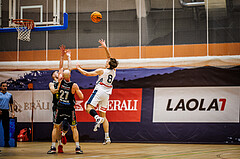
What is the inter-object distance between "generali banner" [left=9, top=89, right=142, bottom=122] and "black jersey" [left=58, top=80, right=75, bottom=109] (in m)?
4.72

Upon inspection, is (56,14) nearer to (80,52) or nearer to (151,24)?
(80,52)

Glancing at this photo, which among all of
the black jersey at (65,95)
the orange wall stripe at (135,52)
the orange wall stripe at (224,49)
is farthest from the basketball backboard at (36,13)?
the orange wall stripe at (224,49)

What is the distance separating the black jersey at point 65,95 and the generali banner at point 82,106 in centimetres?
472

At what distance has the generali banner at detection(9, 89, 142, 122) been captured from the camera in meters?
13.8

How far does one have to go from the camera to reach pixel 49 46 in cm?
1493

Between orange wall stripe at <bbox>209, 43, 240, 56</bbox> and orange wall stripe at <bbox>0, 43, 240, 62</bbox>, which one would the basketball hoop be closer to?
orange wall stripe at <bbox>0, 43, 240, 62</bbox>

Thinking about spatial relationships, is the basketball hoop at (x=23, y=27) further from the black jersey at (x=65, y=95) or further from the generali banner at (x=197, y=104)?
the generali banner at (x=197, y=104)

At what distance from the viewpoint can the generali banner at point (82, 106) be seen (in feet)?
45.2

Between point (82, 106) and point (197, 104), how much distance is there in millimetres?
4416

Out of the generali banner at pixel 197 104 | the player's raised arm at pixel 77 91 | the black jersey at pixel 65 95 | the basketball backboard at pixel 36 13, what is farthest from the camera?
the generali banner at pixel 197 104

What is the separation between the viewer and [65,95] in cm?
926

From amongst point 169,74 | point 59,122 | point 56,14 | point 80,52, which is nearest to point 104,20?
point 80,52

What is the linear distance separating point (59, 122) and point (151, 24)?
6.56 m

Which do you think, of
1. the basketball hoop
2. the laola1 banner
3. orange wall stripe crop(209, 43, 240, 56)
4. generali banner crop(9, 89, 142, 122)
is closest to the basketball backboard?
the basketball hoop
